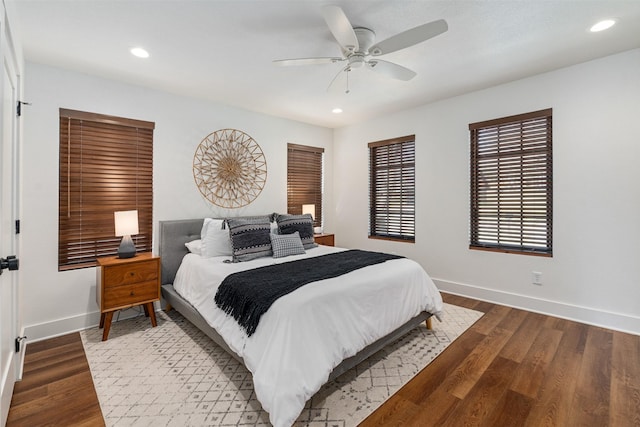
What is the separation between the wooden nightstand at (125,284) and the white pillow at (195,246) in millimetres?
439

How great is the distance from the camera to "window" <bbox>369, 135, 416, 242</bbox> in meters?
4.64

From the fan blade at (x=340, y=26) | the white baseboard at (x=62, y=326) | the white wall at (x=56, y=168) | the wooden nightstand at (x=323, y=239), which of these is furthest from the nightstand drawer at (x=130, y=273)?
the fan blade at (x=340, y=26)

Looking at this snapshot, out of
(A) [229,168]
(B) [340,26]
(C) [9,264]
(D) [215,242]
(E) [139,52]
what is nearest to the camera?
(C) [9,264]

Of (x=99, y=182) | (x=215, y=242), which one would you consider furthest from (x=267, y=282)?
(x=99, y=182)

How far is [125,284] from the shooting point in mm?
2943

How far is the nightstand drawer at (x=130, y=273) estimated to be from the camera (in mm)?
2846

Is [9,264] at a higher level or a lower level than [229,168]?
lower

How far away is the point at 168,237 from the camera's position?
11.6 ft

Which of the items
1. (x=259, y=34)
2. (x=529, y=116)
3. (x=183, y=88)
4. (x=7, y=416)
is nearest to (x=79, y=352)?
(x=7, y=416)

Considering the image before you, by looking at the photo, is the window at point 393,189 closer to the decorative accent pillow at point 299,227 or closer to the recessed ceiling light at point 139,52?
the decorative accent pillow at point 299,227

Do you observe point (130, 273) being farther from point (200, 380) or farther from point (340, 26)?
point (340, 26)

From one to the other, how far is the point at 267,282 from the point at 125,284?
5.41 feet

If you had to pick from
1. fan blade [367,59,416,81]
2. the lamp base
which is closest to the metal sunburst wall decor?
the lamp base

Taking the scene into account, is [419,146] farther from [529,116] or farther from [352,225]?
[352,225]
